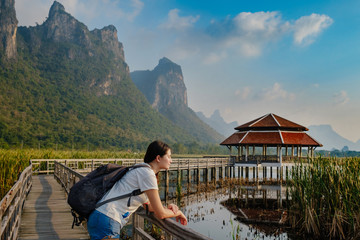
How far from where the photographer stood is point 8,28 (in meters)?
91.2

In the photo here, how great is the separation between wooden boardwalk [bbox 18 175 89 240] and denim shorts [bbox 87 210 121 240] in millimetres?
3234

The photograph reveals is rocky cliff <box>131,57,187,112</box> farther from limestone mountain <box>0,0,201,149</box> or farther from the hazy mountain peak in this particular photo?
the hazy mountain peak

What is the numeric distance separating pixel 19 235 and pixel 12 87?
79.2 m

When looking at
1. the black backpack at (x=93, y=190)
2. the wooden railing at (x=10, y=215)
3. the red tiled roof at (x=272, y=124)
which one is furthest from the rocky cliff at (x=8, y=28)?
the black backpack at (x=93, y=190)

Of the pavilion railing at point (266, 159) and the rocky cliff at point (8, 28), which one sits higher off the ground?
the rocky cliff at point (8, 28)

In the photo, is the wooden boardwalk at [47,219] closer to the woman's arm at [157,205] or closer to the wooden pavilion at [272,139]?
the woman's arm at [157,205]

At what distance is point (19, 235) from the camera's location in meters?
5.46

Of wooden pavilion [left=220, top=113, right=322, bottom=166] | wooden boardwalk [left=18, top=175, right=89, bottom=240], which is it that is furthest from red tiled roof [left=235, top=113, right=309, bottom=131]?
wooden boardwalk [left=18, top=175, right=89, bottom=240]

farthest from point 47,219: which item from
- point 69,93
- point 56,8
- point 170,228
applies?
point 56,8

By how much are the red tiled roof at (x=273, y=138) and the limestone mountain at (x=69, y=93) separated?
3759 centimetres

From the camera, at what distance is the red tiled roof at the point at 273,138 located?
89.4 ft

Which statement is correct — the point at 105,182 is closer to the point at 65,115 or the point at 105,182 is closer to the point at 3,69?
the point at 65,115

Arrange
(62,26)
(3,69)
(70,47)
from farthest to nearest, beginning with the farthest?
(62,26) → (70,47) → (3,69)

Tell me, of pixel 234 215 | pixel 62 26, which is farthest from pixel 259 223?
pixel 62 26
